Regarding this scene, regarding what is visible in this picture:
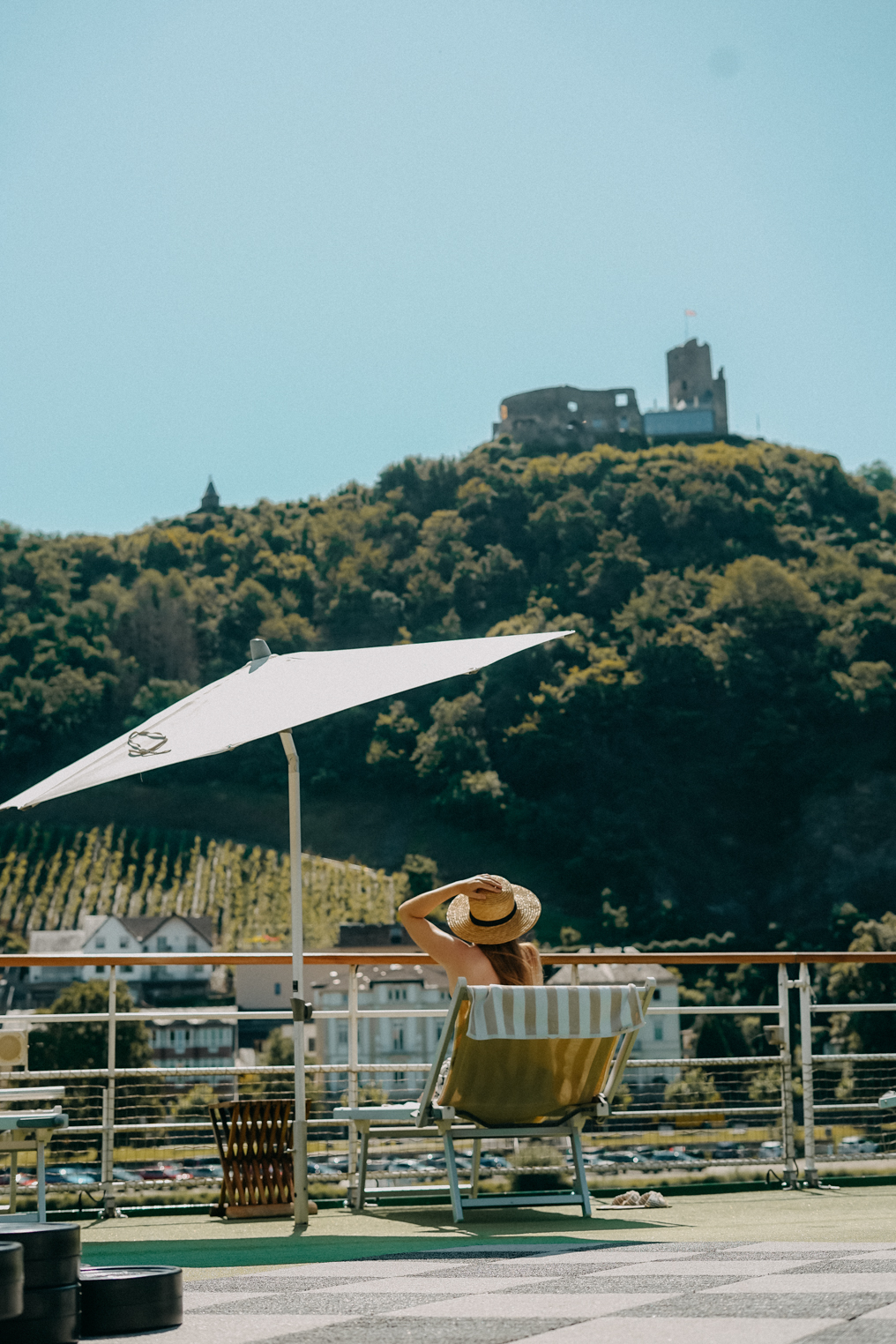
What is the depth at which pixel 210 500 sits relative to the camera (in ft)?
289

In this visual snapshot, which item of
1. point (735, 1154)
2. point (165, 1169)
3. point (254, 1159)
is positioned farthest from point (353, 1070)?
point (735, 1154)

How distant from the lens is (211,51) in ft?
37.9

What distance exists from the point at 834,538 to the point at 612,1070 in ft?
233

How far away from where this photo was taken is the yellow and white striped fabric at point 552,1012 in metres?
3.32

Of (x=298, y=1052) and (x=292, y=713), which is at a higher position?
(x=292, y=713)

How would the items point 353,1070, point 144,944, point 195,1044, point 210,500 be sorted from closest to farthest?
point 353,1070 → point 195,1044 → point 144,944 → point 210,500

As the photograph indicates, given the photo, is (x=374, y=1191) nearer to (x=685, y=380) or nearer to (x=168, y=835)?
(x=168, y=835)

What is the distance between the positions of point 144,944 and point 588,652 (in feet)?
83.5

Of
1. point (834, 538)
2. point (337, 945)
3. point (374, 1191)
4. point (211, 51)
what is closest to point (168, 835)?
point (337, 945)

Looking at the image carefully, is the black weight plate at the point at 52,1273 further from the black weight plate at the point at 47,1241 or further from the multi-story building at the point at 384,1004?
the multi-story building at the point at 384,1004

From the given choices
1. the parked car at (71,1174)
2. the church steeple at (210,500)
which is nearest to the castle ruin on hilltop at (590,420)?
the church steeple at (210,500)

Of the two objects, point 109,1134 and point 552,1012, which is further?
point 109,1134

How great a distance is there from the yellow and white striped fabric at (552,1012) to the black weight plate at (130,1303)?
1540mm

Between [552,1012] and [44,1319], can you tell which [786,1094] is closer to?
[552,1012]
